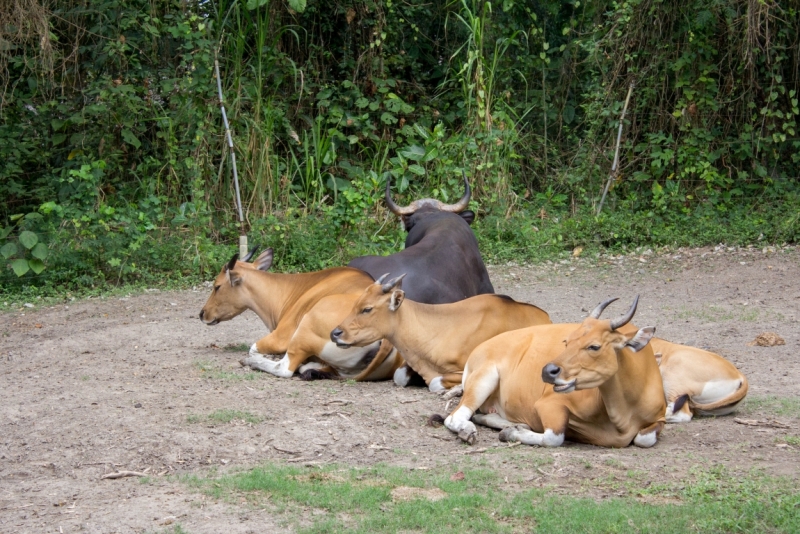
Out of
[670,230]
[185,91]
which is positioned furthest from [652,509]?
[185,91]

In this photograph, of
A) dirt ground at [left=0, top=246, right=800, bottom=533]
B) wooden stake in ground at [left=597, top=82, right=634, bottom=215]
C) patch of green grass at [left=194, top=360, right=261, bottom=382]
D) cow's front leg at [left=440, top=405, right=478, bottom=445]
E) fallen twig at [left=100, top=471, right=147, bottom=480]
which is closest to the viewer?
dirt ground at [left=0, top=246, right=800, bottom=533]

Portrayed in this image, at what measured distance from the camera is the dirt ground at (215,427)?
14.7ft

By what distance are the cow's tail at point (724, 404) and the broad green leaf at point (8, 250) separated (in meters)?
6.92

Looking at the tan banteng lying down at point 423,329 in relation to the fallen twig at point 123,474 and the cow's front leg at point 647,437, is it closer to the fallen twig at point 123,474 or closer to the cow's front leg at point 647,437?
the cow's front leg at point 647,437

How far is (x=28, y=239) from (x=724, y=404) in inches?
274

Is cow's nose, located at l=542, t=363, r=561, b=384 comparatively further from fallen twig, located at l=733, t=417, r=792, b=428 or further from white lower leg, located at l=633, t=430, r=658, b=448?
fallen twig, located at l=733, t=417, r=792, b=428

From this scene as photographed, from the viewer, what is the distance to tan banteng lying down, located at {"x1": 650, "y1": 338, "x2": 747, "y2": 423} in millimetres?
5703

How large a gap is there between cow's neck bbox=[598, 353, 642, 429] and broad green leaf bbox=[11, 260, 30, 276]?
21.9ft

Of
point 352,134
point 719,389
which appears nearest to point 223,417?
point 719,389

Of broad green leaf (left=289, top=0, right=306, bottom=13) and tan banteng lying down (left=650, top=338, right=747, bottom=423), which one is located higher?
broad green leaf (left=289, top=0, right=306, bottom=13)

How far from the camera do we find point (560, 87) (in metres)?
14.2

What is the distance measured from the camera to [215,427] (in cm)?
539

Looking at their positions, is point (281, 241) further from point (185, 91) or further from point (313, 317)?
point (313, 317)

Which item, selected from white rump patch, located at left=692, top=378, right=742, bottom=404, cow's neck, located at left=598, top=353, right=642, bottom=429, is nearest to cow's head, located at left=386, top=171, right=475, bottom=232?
white rump patch, located at left=692, top=378, right=742, bottom=404
